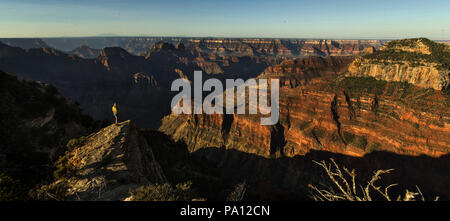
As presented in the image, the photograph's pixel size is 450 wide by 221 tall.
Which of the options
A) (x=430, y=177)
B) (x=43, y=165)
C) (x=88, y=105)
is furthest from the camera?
(x=88, y=105)

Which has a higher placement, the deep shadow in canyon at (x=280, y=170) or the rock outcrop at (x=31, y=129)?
the rock outcrop at (x=31, y=129)

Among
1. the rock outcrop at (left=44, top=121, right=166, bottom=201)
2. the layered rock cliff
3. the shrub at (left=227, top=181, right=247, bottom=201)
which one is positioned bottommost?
the shrub at (left=227, top=181, right=247, bottom=201)

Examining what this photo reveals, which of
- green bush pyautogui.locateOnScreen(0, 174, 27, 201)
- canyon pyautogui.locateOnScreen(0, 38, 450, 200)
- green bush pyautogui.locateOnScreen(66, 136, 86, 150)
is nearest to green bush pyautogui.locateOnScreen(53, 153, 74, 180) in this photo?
canyon pyautogui.locateOnScreen(0, 38, 450, 200)

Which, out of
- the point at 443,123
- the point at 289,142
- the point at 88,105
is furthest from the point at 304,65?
the point at 88,105

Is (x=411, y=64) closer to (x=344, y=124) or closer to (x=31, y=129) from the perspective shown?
(x=344, y=124)

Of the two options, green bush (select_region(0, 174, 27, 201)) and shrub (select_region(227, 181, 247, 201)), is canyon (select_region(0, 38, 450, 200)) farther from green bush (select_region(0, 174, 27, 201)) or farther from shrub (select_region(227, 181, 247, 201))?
shrub (select_region(227, 181, 247, 201))

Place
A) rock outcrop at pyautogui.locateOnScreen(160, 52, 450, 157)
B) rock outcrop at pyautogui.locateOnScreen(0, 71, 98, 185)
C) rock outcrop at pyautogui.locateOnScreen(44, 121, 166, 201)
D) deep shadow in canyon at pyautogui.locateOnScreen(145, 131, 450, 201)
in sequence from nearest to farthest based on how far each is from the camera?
1. rock outcrop at pyautogui.locateOnScreen(44, 121, 166, 201)
2. rock outcrop at pyautogui.locateOnScreen(0, 71, 98, 185)
3. deep shadow in canyon at pyautogui.locateOnScreen(145, 131, 450, 201)
4. rock outcrop at pyautogui.locateOnScreen(160, 52, 450, 157)

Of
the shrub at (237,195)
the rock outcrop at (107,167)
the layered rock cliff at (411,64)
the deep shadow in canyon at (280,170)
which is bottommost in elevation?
the deep shadow in canyon at (280,170)

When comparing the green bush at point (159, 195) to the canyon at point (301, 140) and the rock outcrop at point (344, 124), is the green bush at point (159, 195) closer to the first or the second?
the canyon at point (301, 140)

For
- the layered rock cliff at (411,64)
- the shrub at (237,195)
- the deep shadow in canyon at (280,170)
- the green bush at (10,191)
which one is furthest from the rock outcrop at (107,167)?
the layered rock cliff at (411,64)

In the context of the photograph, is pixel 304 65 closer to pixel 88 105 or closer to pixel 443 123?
pixel 443 123

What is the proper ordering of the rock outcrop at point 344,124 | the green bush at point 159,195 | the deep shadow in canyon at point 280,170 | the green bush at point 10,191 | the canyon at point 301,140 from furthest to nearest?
1. the rock outcrop at point 344,124
2. the deep shadow in canyon at point 280,170
3. the canyon at point 301,140
4. the green bush at point 159,195
5. the green bush at point 10,191
